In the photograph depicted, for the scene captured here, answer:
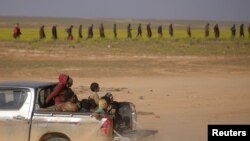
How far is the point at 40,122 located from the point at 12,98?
0.78 m

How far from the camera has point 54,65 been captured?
99.1ft

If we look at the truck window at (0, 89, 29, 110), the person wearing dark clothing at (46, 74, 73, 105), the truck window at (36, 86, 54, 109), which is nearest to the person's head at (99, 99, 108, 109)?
the person wearing dark clothing at (46, 74, 73, 105)

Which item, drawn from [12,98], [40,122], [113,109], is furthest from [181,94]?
[40,122]

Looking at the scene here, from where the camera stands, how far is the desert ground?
1499 centimetres

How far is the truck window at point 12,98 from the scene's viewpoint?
30.9 ft

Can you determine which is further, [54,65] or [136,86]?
[54,65]

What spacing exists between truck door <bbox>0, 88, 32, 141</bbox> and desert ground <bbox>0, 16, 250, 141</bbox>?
351 centimetres

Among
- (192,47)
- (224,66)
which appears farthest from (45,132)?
(192,47)

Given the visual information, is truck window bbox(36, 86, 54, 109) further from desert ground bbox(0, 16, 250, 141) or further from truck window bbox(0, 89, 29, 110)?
desert ground bbox(0, 16, 250, 141)

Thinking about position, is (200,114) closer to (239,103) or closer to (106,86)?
(239,103)

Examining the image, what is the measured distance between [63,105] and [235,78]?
17741mm

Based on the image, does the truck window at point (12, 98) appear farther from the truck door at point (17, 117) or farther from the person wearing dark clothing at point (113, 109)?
the person wearing dark clothing at point (113, 109)

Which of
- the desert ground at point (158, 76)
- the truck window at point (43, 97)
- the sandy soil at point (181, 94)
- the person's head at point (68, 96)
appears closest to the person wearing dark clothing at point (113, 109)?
the person's head at point (68, 96)

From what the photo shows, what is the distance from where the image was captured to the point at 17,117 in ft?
30.3
